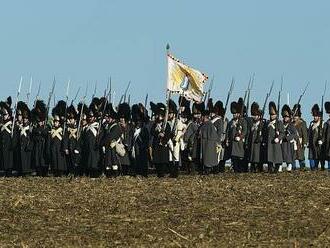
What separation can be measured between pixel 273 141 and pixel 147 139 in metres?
3.56

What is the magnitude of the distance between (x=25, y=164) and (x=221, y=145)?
17.6ft

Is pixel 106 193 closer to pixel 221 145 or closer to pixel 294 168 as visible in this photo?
pixel 221 145

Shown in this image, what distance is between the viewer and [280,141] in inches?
1276

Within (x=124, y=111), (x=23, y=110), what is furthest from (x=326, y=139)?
(x=23, y=110)

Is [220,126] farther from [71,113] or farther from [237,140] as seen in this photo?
[71,113]

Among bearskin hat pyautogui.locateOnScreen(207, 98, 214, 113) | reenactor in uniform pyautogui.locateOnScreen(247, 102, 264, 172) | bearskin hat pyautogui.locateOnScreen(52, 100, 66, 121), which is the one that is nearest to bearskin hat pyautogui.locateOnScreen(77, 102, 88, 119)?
bearskin hat pyautogui.locateOnScreen(52, 100, 66, 121)

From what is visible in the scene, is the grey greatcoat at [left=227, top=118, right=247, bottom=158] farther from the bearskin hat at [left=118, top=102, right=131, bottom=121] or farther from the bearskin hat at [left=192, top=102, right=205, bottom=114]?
the bearskin hat at [left=118, top=102, right=131, bottom=121]

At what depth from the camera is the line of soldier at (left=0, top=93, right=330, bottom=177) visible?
99.8ft

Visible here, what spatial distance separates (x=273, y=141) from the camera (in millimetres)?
32250

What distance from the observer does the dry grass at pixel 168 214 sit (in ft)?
50.7

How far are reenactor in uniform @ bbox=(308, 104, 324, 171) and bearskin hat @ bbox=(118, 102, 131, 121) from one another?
6.08m

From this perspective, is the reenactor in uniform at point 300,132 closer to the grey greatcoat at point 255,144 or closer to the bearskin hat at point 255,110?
the bearskin hat at point 255,110

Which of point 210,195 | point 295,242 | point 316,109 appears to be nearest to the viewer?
point 295,242

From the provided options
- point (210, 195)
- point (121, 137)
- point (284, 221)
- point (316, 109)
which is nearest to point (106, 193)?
point (210, 195)
